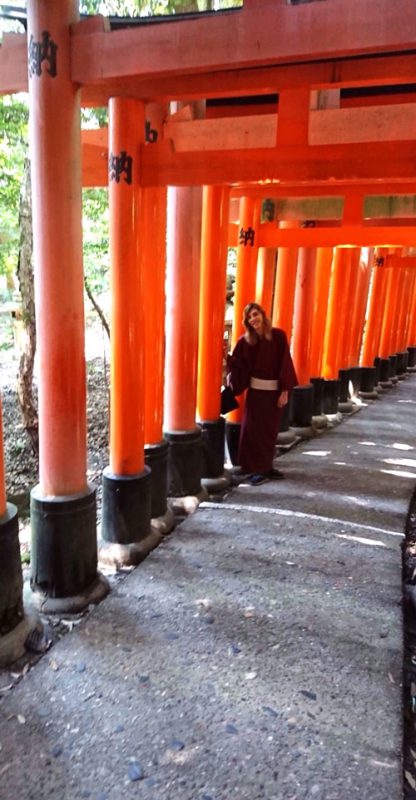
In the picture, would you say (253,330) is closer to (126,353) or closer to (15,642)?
(126,353)

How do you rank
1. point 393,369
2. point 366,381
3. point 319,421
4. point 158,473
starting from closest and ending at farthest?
point 158,473 → point 319,421 → point 366,381 → point 393,369

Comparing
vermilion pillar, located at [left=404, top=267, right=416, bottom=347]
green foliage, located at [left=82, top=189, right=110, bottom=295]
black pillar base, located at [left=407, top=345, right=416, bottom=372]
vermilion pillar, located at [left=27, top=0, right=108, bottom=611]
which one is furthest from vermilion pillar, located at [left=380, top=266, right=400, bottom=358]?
vermilion pillar, located at [left=27, top=0, right=108, bottom=611]

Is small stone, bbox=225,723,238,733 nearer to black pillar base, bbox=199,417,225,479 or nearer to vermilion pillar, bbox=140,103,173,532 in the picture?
vermilion pillar, bbox=140,103,173,532

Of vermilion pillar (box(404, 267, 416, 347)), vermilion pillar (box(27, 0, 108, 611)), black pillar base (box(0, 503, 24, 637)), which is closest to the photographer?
black pillar base (box(0, 503, 24, 637))

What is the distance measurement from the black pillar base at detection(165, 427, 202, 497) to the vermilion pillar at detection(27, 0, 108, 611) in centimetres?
150

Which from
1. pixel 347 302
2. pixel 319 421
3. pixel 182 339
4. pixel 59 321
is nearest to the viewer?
pixel 59 321

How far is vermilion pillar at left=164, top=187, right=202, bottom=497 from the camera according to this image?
4.49 m

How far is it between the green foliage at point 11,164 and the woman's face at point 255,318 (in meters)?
2.85

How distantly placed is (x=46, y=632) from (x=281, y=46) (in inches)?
123

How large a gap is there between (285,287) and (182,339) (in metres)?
3.05

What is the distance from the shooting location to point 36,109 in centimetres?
293

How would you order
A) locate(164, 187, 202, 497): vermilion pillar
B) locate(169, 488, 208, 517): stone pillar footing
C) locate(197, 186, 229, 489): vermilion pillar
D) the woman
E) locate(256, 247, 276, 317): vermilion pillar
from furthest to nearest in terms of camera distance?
locate(256, 247, 276, 317): vermilion pillar < the woman < locate(197, 186, 229, 489): vermilion pillar < locate(169, 488, 208, 517): stone pillar footing < locate(164, 187, 202, 497): vermilion pillar

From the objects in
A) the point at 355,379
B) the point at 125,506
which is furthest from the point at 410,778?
the point at 355,379

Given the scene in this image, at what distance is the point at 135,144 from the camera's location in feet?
11.4
